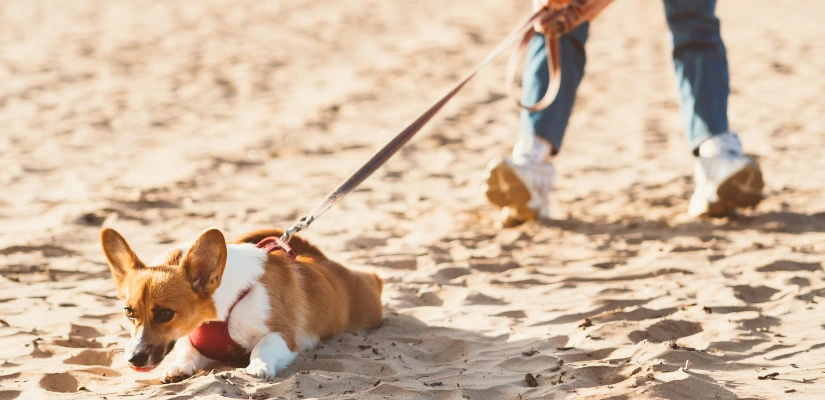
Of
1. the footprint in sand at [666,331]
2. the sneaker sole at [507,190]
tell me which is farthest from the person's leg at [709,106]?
the footprint in sand at [666,331]

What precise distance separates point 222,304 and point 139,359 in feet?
1.17

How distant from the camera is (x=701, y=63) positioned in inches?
202

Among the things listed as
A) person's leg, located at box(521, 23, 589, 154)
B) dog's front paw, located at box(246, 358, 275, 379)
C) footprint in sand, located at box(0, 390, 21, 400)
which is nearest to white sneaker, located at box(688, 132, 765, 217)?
person's leg, located at box(521, 23, 589, 154)

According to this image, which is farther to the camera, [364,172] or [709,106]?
[709,106]

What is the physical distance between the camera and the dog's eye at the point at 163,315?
2.97 meters

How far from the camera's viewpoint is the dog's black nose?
289 cm

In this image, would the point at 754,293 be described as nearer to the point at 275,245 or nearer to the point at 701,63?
the point at 701,63

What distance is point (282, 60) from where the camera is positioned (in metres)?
11.3

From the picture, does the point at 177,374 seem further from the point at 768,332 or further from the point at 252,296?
the point at 768,332

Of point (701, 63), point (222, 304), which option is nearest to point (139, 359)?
point (222, 304)

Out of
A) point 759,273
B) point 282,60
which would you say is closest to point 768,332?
point 759,273

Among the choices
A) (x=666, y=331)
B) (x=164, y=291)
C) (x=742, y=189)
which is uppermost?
(x=742, y=189)

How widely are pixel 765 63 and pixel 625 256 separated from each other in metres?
6.79

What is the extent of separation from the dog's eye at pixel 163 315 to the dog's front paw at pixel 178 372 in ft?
0.75
